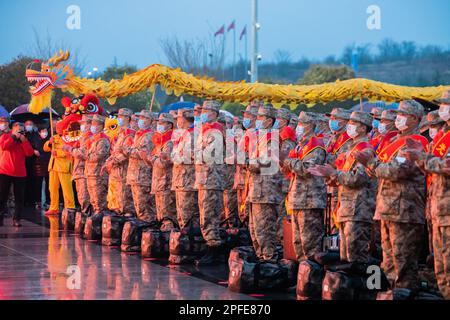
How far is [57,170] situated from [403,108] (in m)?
12.5

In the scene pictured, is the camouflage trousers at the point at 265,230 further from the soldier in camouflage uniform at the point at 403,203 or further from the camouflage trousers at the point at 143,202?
the camouflage trousers at the point at 143,202

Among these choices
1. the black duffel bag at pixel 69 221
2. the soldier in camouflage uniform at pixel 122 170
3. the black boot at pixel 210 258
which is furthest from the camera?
the black duffel bag at pixel 69 221

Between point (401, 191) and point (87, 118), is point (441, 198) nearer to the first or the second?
point (401, 191)

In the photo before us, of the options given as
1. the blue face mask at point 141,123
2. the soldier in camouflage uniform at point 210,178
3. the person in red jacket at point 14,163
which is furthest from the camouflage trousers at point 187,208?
the person in red jacket at point 14,163

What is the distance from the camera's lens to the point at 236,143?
1385 centimetres

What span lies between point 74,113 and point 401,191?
11.5 m

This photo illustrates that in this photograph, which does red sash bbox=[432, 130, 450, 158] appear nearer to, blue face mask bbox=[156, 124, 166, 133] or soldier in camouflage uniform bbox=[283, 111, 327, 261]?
soldier in camouflage uniform bbox=[283, 111, 327, 261]

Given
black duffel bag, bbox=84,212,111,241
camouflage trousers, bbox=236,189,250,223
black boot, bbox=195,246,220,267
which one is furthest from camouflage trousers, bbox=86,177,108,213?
black boot, bbox=195,246,220,267

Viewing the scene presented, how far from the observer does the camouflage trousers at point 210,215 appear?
1394 centimetres

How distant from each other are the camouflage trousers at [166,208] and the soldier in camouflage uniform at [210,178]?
1.47 m

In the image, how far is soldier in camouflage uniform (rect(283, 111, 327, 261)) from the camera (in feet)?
37.3

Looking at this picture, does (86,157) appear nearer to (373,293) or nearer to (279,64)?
(373,293)

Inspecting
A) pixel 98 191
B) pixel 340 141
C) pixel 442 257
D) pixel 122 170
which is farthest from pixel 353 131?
pixel 98 191

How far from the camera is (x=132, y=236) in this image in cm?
1523
